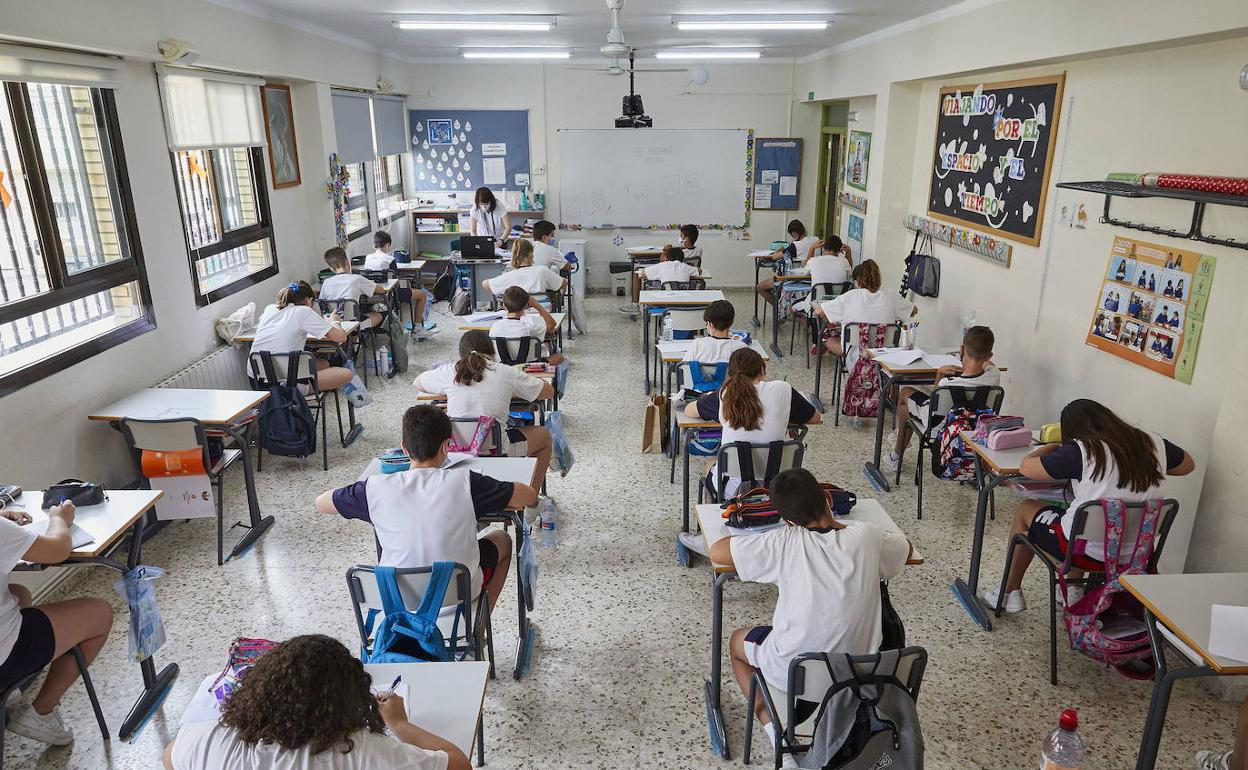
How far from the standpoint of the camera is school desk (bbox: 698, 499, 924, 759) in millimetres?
2715

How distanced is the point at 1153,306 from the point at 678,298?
3.65 m

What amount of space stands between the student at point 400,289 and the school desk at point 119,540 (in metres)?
4.87

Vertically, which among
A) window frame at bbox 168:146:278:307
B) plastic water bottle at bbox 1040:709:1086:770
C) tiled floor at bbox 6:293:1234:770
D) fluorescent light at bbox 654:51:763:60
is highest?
fluorescent light at bbox 654:51:763:60

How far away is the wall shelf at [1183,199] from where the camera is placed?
11.1 feet

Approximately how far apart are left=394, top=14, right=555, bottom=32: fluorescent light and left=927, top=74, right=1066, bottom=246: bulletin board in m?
3.54

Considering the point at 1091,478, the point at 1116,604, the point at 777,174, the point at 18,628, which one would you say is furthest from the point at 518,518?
the point at 777,174

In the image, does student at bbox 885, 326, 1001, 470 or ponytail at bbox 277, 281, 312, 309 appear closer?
student at bbox 885, 326, 1001, 470

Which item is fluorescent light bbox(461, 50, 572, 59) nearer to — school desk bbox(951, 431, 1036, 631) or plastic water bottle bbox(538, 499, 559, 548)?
plastic water bottle bbox(538, 499, 559, 548)

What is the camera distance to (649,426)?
5.07m

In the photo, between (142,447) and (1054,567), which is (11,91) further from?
(1054,567)

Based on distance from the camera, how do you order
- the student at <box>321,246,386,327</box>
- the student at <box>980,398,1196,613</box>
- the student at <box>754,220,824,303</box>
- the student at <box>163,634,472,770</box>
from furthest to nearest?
the student at <box>754,220,824,303</box> → the student at <box>321,246,386,327</box> → the student at <box>980,398,1196,613</box> → the student at <box>163,634,472,770</box>

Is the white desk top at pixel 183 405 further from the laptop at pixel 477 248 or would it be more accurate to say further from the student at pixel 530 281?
the laptop at pixel 477 248

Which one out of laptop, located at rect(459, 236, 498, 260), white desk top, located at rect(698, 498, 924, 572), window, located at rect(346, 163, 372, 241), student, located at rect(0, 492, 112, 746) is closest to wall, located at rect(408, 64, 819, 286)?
window, located at rect(346, 163, 372, 241)

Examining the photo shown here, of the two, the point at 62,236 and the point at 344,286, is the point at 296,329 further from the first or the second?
the point at 344,286
